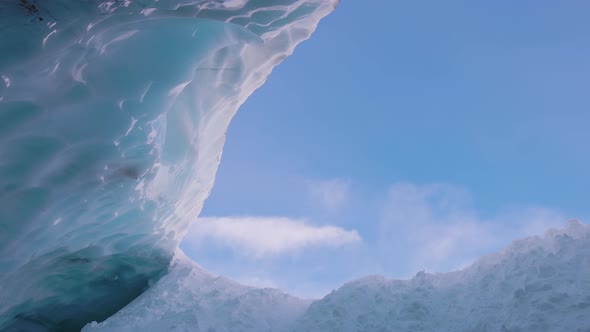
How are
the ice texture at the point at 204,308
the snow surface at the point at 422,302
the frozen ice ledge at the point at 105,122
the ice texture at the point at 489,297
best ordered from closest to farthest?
the frozen ice ledge at the point at 105,122
the ice texture at the point at 489,297
the snow surface at the point at 422,302
the ice texture at the point at 204,308

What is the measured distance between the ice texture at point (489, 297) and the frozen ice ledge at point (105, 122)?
13.7 ft

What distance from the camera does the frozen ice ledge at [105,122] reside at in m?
5.04

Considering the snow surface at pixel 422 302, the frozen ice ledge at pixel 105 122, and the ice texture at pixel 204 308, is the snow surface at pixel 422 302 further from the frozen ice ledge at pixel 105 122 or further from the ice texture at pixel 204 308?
the frozen ice ledge at pixel 105 122

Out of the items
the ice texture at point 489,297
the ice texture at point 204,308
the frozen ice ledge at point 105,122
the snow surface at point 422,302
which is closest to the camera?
the frozen ice ledge at point 105,122

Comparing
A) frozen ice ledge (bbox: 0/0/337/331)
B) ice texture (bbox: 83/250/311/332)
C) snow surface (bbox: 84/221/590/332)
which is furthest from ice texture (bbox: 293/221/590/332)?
frozen ice ledge (bbox: 0/0/337/331)

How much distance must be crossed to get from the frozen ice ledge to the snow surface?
1.51 meters

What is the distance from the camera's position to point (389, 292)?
8.26 m

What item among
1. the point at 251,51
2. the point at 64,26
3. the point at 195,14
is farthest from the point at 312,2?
the point at 64,26

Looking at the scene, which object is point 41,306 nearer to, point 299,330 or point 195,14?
point 299,330

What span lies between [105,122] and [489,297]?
6.87 meters

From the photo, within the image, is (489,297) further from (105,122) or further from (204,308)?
(105,122)

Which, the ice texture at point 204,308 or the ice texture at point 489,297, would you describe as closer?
the ice texture at point 489,297

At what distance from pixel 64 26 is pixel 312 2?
3.78 metres

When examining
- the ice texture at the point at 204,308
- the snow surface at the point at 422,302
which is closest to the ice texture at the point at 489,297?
the snow surface at the point at 422,302
